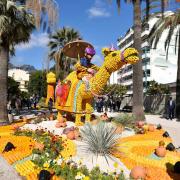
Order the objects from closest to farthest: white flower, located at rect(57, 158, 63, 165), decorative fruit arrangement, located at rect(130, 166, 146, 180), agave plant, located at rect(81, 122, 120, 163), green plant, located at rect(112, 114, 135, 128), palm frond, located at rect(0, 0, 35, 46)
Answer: decorative fruit arrangement, located at rect(130, 166, 146, 180), white flower, located at rect(57, 158, 63, 165), agave plant, located at rect(81, 122, 120, 163), green plant, located at rect(112, 114, 135, 128), palm frond, located at rect(0, 0, 35, 46)

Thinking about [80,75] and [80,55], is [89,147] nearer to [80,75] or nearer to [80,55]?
[80,75]

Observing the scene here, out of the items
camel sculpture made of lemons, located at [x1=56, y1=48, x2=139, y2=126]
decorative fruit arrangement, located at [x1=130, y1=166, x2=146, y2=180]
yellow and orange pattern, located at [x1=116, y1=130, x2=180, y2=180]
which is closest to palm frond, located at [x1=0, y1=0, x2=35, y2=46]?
camel sculpture made of lemons, located at [x1=56, y1=48, x2=139, y2=126]

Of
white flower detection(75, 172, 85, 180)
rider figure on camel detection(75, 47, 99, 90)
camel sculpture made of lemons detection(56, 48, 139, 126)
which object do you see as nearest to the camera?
white flower detection(75, 172, 85, 180)

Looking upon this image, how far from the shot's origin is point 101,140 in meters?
8.63

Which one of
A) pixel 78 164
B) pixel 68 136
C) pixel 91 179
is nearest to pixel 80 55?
pixel 68 136

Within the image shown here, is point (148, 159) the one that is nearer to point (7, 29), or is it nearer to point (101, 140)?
point (101, 140)

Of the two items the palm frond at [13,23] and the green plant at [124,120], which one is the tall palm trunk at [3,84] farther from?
the green plant at [124,120]

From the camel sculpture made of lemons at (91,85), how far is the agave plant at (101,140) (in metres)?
2.99

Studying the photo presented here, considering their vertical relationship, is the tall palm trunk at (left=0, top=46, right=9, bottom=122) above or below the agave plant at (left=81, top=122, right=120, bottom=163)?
above

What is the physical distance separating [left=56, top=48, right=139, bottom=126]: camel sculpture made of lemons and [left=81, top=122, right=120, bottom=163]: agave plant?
9.82ft

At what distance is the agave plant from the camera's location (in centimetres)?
857

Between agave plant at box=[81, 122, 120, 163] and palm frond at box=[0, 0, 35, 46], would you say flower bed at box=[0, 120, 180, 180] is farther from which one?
palm frond at box=[0, 0, 35, 46]

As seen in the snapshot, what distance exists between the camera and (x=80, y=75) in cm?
1342

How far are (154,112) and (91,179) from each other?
27.1m
